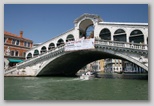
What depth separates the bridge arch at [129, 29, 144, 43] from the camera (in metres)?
8.72

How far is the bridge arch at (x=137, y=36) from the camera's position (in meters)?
8.72

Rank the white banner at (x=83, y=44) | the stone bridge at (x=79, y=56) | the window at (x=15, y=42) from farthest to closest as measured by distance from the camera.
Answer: the window at (x=15, y=42), the white banner at (x=83, y=44), the stone bridge at (x=79, y=56)

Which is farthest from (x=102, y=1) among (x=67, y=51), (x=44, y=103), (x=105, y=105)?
(x=67, y=51)

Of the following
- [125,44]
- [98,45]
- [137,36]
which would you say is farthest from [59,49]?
[137,36]

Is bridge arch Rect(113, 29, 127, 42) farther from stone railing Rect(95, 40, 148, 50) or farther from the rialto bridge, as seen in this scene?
stone railing Rect(95, 40, 148, 50)

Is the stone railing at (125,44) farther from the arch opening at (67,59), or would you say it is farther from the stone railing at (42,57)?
the stone railing at (42,57)

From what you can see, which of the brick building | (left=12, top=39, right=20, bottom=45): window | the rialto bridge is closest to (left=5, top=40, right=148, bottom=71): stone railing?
the rialto bridge

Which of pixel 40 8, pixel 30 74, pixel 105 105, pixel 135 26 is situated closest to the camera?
pixel 105 105

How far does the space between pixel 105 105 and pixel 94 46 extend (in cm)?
494

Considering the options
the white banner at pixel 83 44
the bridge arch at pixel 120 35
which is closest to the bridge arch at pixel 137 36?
the bridge arch at pixel 120 35

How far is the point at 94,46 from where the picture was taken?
365 inches

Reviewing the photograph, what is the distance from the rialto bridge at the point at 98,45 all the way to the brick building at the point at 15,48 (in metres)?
0.81

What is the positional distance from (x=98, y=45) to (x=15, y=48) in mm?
7074

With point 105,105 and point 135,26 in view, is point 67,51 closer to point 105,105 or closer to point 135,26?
point 135,26
